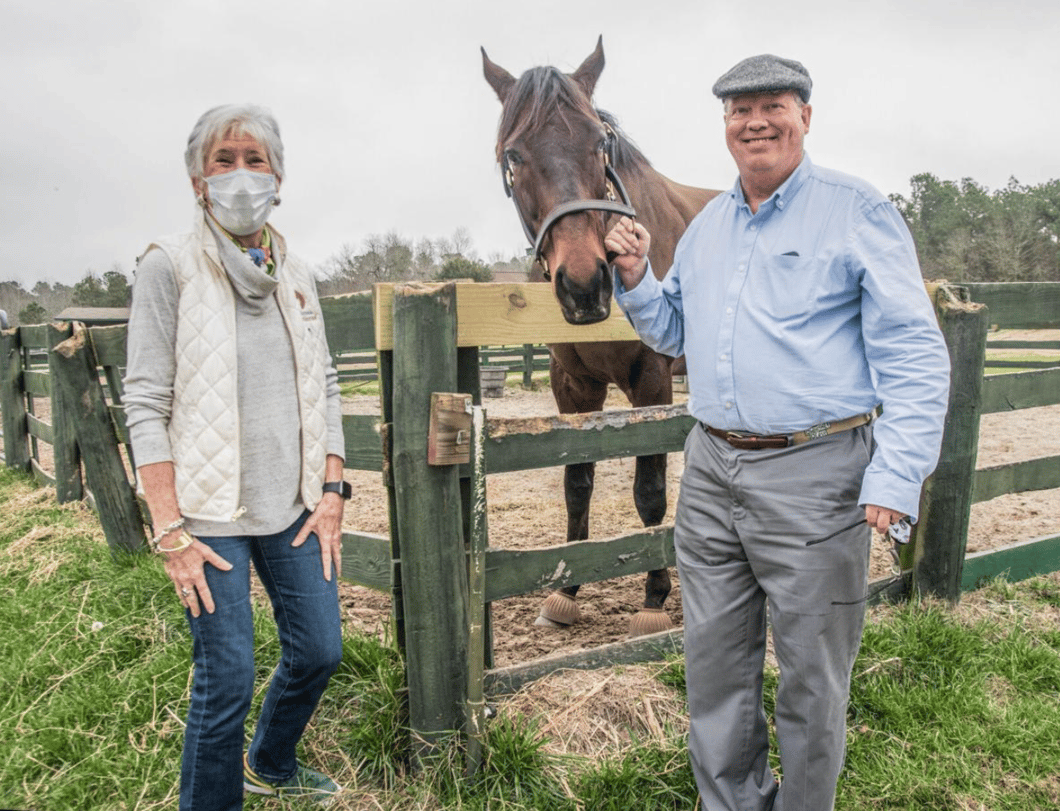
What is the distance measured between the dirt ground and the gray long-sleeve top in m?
1.32

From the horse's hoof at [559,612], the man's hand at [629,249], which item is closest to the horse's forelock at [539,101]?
the man's hand at [629,249]

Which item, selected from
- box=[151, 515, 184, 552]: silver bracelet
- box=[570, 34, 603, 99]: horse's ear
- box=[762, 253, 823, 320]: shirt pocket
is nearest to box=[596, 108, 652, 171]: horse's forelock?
box=[570, 34, 603, 99]: horse's ear

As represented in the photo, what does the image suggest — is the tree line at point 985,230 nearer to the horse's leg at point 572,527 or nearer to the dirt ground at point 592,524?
the dirt ground at point 592,524

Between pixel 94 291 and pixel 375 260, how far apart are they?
43.9 ft

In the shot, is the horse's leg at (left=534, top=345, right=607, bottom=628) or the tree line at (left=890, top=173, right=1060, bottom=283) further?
the tree line at (left=890, top=173, right=1060, bottom=283)

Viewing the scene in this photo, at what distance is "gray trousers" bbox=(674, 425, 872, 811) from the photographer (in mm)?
1819

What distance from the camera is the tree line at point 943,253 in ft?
111

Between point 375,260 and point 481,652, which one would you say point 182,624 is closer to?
point 481,652

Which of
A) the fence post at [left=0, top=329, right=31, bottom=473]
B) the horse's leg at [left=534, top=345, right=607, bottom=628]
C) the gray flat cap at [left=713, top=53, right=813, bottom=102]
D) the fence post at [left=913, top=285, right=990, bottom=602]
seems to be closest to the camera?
the gray flat cap at [left=713, top=53, right=813, bottom=102]

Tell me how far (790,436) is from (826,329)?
0.29 meters

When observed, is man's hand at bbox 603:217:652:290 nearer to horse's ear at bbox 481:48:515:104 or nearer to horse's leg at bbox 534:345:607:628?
horse's leg at bbox 534:345:607:628

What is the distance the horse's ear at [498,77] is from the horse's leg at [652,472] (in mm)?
1598

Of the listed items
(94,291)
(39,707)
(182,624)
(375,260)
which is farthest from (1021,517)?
(94,291)

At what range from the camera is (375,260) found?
35781 millimetres
